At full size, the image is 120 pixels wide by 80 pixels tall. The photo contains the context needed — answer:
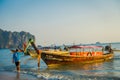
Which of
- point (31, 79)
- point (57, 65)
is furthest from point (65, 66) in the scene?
point (31, 79)

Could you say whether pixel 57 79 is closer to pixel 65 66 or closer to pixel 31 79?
pixel 31 79

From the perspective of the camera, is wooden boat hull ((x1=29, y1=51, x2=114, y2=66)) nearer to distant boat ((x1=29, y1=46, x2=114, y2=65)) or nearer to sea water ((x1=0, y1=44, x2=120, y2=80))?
distant boat ((x1=29, y1=46, x2=114, y2=65))

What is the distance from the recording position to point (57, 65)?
27.1 m

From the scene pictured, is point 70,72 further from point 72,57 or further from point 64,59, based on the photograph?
point 72,57

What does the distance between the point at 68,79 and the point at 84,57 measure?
1317 cm

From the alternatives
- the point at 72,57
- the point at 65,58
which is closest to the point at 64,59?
the point at 65,58

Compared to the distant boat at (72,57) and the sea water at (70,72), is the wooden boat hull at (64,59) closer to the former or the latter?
the distant boat at (72,57)

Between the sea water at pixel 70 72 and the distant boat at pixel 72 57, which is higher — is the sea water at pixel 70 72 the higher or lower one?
the lower one

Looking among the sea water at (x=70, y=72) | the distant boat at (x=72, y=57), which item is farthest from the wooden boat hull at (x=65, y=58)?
the sea water at (x=70, y=72)

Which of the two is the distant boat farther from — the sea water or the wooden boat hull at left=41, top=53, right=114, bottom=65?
the sea water

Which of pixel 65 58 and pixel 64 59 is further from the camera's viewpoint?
pixel 65 58

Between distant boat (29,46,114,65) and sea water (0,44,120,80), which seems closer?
sea water (0,44,120,80)

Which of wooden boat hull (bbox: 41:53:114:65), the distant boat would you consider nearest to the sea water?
wooden boat hull (bbox: 41:53:114:65)

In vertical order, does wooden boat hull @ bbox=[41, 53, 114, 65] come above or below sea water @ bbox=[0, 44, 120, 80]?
above
